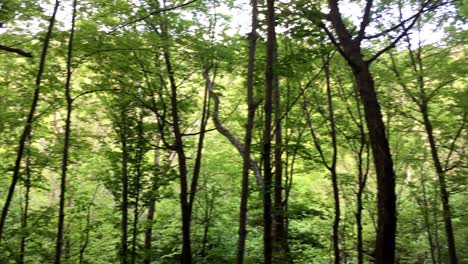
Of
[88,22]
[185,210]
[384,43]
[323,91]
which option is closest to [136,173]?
[185,210]

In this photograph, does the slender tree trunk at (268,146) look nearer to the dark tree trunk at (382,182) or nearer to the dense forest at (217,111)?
the dense forest at (217,111)

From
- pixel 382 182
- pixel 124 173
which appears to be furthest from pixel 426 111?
pixel 124 173

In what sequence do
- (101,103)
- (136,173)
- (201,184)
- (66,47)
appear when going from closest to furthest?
(66,47), (136,173), (101,103), (201,184)

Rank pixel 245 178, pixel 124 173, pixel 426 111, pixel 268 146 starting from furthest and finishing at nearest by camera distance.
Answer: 1. pixel 426 111
2. pixel 124 173
3. pixel 245 178
4. pixel 268 146

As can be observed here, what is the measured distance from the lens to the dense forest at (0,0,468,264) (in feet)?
20.1

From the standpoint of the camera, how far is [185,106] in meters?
10.5

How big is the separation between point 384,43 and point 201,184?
7.91 meters

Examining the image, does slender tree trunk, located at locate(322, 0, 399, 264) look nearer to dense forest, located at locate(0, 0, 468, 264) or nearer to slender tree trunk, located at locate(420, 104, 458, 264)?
dense forest, located at locate(0, 0, 468, 264)

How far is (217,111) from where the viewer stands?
11.0m

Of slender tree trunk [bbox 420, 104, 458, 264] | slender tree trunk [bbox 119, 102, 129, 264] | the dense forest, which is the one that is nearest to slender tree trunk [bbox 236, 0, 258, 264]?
the dense forest

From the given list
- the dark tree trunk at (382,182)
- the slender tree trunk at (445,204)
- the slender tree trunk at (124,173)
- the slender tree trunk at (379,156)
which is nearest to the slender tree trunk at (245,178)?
the slender tree trunk at (379,156)

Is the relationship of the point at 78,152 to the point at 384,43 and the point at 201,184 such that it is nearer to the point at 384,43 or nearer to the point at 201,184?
the point at 201,184

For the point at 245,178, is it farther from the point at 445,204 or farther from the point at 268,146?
the point at 445,204

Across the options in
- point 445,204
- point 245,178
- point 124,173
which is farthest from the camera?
point 445,204
